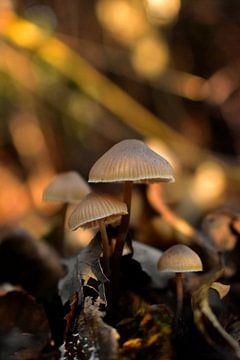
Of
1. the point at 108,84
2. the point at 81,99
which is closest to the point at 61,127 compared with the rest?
the point at 81,99

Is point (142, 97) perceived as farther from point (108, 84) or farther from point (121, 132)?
point (108, 84)

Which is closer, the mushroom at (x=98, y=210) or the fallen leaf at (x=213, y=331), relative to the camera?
A: the fallen leaf at (x=213, y=331)

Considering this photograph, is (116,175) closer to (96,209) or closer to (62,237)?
(96,209)

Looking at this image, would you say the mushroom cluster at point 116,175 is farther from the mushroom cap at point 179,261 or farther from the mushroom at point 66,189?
the mushroom at point 66,189

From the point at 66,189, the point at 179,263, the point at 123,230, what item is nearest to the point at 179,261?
the point at 179,263

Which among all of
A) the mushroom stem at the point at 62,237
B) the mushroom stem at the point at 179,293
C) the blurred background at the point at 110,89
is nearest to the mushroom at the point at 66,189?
the mushroom stem at the point at 62,237

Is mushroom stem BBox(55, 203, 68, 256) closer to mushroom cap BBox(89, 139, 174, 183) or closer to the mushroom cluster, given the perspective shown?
the mushroom cluster
